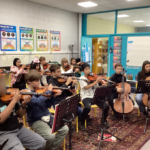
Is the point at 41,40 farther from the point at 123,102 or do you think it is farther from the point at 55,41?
the point at 123,102

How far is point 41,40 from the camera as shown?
613 cm

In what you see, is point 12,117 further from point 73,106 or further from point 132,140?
point 132,140

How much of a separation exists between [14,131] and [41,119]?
0.44m

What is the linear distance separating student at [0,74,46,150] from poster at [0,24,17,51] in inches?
135

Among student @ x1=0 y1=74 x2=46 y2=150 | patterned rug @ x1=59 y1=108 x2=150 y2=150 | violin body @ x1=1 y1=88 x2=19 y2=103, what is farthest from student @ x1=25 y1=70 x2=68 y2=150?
patterned rug @ x1=59 y1=108 x2=150 y2=150

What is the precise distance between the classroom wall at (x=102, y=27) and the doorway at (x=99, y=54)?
5.86 ft

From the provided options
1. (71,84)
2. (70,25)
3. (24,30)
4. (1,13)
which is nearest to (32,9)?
(24,30)

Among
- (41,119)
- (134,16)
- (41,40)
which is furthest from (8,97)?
(134,16)

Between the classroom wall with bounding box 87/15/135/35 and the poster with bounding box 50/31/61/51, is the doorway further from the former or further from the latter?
the poster with bounding box 50/31/61/51

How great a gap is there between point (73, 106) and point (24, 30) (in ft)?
13.7

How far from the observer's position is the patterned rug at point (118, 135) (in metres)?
2.76

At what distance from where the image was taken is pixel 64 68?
201 inches

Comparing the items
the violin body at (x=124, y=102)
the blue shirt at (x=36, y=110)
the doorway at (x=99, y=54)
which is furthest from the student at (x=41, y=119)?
the doorway at (x=99, y=54)

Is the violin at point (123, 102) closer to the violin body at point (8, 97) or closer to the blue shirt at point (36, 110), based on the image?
the blue shirt at point (36, 110)
